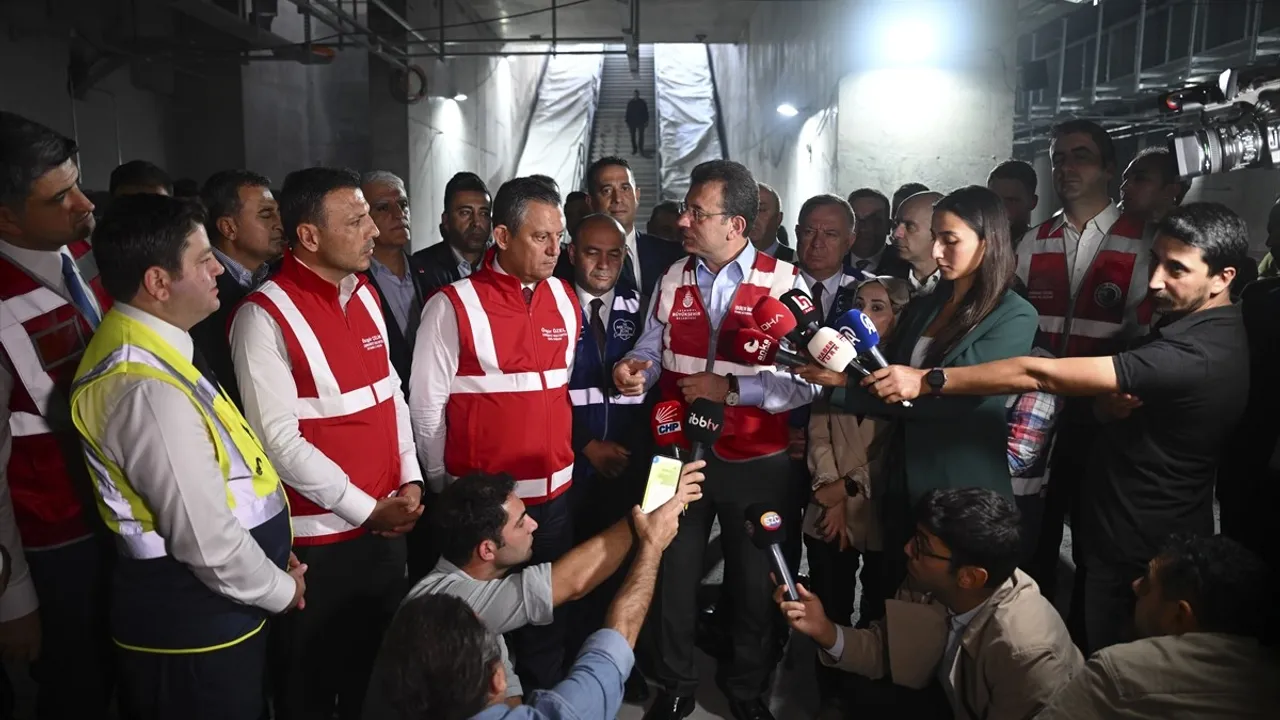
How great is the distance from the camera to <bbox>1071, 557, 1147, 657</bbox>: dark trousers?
2.40 m

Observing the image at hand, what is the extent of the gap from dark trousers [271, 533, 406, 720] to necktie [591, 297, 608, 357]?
3.63 ft

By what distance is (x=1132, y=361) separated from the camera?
6.92ft

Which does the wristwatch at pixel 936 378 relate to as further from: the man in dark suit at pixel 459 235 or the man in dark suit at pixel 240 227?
the man in dark suit at pixel 459 235

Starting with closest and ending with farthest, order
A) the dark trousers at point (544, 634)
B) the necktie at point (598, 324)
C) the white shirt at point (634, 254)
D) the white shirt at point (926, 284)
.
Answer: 1. the dark trousers at point (544, 634)
2. the necktie at point (598, 324)
3. the white shirt at point (926, 284)
4. the white shirt at point (634, 254)

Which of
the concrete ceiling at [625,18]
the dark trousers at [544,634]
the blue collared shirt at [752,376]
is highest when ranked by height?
the concrete ceiling at [625,18]

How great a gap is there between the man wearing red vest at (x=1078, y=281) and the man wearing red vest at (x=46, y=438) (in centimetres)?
327

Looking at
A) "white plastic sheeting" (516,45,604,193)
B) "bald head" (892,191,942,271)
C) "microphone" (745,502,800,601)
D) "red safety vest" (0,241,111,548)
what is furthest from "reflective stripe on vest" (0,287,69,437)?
"white plastic sheeting" (516,45,604,193)

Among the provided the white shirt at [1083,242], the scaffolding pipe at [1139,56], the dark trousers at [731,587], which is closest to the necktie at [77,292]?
the dark trousers at [731,587]

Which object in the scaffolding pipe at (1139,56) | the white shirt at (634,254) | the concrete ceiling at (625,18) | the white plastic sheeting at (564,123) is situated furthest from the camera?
the white plastic sheeting at (564,123)

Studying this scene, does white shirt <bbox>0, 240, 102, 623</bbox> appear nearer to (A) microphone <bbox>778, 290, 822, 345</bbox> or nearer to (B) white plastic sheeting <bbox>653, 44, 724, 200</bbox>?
(A) microphone <bbox>778, 290, 822, 345</bbox>

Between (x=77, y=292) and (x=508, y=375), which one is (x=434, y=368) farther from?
(x=77, y=292)

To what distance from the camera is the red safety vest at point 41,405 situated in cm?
203

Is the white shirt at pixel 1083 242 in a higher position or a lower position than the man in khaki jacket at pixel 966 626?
higher

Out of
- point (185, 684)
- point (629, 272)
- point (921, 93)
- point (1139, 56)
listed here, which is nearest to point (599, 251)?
point (629, 272)
